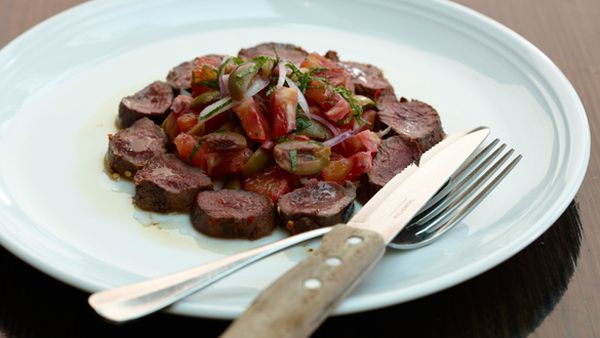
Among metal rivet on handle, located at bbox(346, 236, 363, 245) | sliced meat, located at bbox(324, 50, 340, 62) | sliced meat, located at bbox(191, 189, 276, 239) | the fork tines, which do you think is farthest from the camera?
sliced meat, located at bbox(324, 50, 340, 62)

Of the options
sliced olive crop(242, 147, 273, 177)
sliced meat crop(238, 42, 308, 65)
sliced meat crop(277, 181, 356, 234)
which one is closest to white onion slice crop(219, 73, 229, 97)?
sliced olive crop(242, 147, 273, 177)

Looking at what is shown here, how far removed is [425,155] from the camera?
12.7 feet

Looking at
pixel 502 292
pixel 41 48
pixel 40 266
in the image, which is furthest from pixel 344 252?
pixel 41 48

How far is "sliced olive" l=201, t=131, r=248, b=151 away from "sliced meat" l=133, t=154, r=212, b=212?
138 mm

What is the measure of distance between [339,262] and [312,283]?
162 millimetres

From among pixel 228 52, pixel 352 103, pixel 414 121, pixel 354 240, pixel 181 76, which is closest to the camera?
pixel 354 240

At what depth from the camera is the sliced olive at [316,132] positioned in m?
4.11

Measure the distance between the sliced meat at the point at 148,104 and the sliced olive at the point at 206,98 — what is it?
284mm

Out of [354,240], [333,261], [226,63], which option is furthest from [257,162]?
[333,261]

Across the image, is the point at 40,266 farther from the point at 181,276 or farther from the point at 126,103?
the point at 126,103

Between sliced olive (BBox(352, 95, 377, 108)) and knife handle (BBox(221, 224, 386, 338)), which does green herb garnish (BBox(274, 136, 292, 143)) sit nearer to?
sliced olive (BBox(352, 95, 377, 108))

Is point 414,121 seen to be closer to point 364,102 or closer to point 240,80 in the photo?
point 364,102

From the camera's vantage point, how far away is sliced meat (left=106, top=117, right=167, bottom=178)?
160 inches

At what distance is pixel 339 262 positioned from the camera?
2857 millimetres
